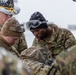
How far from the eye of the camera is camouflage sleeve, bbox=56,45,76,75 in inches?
46.3

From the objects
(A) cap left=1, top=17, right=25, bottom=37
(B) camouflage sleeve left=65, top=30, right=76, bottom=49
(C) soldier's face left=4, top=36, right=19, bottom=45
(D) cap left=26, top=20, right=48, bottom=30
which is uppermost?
(A) cap left=1, top=17, right=25, bottom=37

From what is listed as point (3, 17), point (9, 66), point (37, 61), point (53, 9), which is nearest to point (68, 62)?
point (9, 66)

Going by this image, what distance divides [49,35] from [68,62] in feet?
6.56

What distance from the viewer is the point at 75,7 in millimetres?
6773

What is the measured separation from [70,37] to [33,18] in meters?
0.46

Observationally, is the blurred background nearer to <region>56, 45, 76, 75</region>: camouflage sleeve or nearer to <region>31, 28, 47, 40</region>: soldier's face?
<region>31, 28, 47, 40</region>: soldier's face

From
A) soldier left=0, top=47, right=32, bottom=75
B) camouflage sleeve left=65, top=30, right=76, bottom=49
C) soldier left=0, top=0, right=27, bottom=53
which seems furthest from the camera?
soldier left=0, top=0, right=27, bottom=53

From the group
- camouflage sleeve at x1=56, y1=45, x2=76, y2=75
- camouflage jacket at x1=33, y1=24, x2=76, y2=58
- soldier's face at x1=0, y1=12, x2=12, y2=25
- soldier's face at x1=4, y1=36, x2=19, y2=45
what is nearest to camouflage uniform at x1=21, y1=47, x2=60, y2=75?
soldier's face at x1=4, y1=36, x2=19, y2=45

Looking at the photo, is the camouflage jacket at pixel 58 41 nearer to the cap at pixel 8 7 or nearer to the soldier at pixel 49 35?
the soldier at pixel 49 35

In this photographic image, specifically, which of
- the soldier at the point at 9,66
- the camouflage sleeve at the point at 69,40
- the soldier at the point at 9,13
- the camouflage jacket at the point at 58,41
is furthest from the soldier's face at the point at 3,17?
the soldier at the point at 9,66

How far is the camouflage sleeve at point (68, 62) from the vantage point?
3.86ft

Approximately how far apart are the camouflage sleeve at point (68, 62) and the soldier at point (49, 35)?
1.79 metres

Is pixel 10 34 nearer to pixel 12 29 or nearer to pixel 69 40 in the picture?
pixel 12 29

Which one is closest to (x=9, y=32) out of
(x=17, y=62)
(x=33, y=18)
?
(x=33, y=18)
